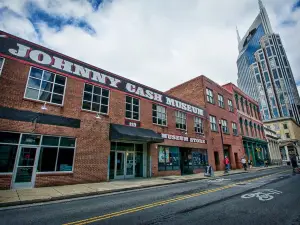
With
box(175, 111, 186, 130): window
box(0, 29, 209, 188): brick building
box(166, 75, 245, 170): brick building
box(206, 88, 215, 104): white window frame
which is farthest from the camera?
box(206, 88, 215, 104): white window frame

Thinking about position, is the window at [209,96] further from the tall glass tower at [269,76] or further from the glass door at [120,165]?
the tall glass tower at [269,76]

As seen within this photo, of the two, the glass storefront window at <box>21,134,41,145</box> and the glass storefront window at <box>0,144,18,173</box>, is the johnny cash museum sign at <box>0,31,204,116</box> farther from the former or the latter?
the glass storefront window at <box>0,144,18,173</box>

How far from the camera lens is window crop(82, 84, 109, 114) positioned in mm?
12877

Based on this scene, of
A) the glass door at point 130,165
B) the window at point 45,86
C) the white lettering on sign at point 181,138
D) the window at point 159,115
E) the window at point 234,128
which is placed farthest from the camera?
the window at point 234,128

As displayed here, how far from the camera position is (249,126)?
111ft

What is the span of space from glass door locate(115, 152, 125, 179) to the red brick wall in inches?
63.9

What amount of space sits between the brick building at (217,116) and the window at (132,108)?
39.5 feet

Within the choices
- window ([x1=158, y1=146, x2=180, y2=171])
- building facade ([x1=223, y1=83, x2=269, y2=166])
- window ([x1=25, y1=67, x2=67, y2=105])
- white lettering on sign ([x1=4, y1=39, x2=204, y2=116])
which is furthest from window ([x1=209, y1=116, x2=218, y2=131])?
window ([x1=25, y1=67, x2=67, y2=105])

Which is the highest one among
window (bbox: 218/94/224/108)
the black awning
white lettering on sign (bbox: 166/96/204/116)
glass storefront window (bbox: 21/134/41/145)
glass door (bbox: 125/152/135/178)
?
window (bbox: 218/94/224/108)

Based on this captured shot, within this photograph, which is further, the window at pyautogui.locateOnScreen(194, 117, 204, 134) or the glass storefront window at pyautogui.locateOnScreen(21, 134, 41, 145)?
the window at pyautogui.locateOnScreen(194, 117, 204, 134)

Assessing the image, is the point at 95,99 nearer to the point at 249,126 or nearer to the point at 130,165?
the point at 130,165

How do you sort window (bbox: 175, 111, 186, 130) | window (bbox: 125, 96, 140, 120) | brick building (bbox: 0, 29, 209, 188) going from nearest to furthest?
1. brick building (bbox: 0, 29, 209, 188)
2. window (bbox: 125, 96, 140, 120)
3. window (bbox: 175, 111, 186, 130)

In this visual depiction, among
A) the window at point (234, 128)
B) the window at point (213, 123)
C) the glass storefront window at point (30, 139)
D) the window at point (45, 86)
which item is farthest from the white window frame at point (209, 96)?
the glass storefront window at point (30, 139)

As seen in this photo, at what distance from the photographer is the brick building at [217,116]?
23.6 m
